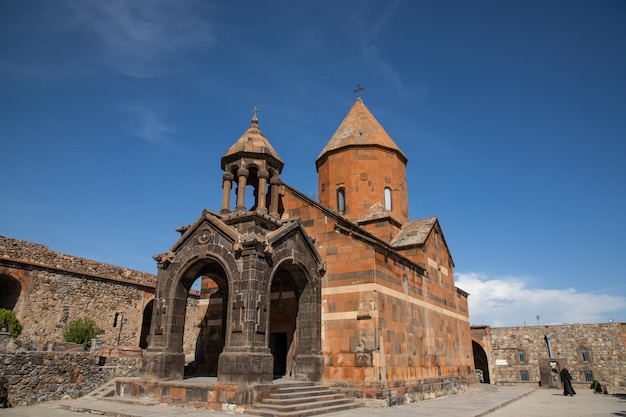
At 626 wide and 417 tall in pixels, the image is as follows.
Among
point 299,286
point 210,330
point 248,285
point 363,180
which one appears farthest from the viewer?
point 363,180

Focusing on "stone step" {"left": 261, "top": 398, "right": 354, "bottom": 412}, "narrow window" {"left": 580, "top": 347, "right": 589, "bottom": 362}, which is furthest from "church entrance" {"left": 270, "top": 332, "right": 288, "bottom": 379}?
"narrow window" {"left": 580, "top": 347, "right": 589, "bottom": 362}

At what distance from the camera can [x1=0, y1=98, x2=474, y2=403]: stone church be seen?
464 inches

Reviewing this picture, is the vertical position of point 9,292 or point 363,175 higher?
point 363,175

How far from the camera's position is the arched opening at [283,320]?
13.8 meters

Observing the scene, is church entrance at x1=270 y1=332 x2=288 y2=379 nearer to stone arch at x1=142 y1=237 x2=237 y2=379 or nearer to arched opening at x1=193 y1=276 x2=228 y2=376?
A: arched opening at x1=193 y1=276 x2=228 y2=376

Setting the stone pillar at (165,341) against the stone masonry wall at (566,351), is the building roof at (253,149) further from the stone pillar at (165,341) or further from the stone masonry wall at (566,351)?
the stone masonry wall at (566,351)

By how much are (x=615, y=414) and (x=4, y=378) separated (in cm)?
1683

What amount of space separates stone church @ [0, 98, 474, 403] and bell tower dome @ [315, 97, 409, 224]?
51 mm

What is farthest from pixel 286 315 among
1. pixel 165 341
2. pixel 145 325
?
pixel 145 325

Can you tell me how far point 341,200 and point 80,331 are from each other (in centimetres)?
1245

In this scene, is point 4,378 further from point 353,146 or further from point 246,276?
point 353,146

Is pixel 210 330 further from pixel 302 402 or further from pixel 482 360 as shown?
pixel 482 360

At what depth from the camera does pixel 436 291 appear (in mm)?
18062

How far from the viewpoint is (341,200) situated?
20.0 metres
